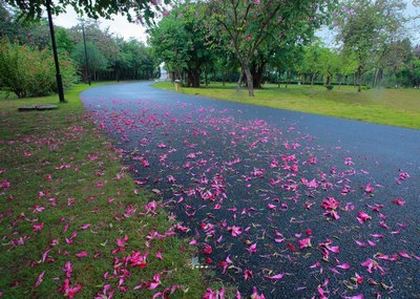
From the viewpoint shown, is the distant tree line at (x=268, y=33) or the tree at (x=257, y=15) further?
the distant tree line at (x=268, y=33)

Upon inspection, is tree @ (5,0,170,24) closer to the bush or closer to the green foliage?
the bush

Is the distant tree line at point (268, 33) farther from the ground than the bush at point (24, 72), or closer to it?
farther from the ground

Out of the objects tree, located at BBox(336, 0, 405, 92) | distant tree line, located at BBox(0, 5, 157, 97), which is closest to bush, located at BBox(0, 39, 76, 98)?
distant tree line, located at BBox(0, 5, 157, 97)

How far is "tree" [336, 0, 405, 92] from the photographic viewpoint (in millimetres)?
24438

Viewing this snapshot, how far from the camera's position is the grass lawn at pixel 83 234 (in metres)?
2.16

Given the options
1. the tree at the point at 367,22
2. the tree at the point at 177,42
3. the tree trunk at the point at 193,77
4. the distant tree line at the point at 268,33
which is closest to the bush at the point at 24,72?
the distant tree line at the point at 268,33

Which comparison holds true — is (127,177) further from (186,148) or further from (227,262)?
(227,262)

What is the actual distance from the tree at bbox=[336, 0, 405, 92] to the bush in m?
22.8

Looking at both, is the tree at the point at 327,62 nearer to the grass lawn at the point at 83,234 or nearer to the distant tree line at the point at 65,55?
the distant tree line at the point at 65,55

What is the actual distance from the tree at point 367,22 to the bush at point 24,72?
22.8m

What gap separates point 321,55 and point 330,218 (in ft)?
158

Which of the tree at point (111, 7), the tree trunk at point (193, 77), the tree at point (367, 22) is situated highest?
the tree at point (367, 22)

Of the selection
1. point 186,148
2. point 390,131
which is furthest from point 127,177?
point 390,131

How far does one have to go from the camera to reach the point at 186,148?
19.4 feet
